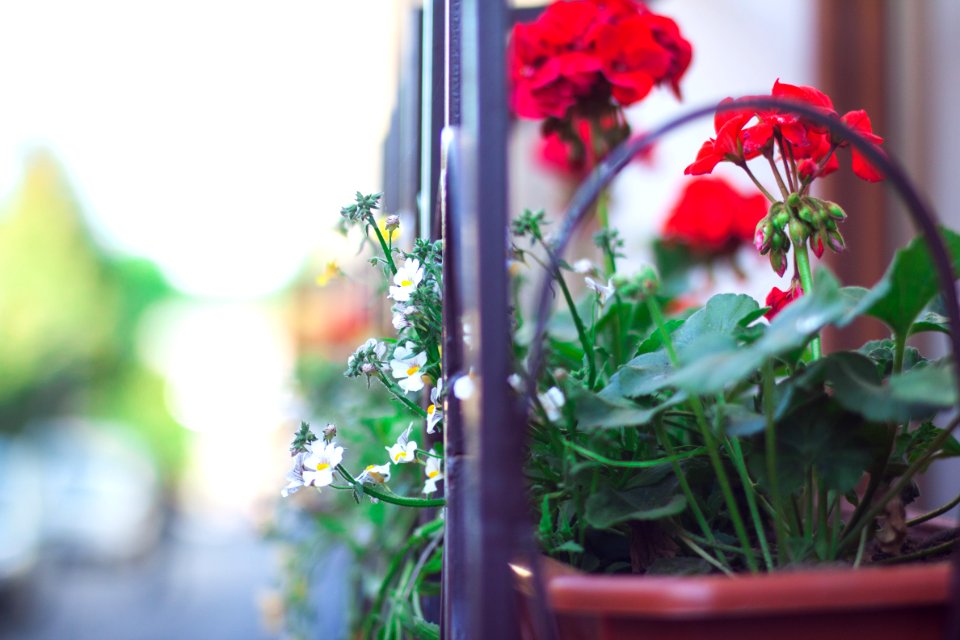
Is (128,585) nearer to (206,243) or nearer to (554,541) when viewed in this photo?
(206,243)

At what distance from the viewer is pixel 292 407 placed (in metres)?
1.10

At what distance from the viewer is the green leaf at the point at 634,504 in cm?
45

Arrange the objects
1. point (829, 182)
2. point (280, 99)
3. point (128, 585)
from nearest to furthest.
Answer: point (829, 182) → point (280, 99) → point (128, 585)

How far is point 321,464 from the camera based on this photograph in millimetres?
544

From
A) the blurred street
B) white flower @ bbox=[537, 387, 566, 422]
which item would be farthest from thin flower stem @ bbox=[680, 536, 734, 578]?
the blurred street

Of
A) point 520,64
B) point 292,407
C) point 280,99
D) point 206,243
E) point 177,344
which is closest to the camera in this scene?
point 520,64

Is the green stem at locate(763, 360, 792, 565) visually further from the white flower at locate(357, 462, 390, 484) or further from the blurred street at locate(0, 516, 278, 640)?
the blurred street at locate(0, 516, 278, 640)

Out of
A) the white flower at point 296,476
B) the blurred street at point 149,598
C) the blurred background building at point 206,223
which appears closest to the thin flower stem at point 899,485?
the white flower at point 296,476

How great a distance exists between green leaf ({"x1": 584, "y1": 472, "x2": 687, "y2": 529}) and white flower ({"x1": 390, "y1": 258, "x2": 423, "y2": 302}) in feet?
0.57

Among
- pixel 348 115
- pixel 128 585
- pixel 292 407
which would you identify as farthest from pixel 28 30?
pixel 292 407

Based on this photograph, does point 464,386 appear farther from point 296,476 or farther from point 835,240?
point 835,240

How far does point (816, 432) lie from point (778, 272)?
0.53ft

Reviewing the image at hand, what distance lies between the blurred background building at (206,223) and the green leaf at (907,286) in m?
0.49

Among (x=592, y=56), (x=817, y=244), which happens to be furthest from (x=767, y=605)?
(x=592, y=56)
